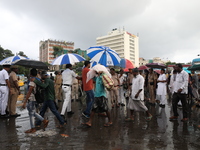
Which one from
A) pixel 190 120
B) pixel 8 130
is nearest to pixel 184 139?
pixel 190 120

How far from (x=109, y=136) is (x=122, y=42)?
120 m

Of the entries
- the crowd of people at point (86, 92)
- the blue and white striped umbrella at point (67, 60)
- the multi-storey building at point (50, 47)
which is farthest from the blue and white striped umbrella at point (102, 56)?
the multi-storey building at point (50, 47)

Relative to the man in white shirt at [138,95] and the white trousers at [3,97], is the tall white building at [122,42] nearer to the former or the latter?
the man in white shirt at [138,95]

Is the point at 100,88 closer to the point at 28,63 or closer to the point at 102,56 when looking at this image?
the point at 102,56

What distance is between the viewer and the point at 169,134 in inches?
170

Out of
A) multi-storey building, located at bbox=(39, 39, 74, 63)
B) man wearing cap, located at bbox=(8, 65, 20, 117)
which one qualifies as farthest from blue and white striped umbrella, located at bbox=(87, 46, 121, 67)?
multi-storey building, located at bbox=(39, 39, 74, 63)

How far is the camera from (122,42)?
395 ft

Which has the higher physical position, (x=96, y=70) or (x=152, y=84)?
(x=96, y=70)

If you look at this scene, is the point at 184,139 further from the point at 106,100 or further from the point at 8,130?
the point at 8,130

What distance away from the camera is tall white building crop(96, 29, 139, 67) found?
12112 cm

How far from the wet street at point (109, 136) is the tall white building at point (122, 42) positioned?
11840 cm

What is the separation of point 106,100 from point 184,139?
2.23 metres

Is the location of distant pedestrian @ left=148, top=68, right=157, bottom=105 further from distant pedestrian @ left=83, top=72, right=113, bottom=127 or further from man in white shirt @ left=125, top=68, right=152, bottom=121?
distant pedestrian @ left=83, top=72, right=113, bottom=127

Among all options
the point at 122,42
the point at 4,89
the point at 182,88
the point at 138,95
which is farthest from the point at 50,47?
the point at 182,88
